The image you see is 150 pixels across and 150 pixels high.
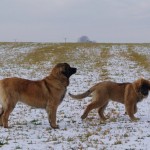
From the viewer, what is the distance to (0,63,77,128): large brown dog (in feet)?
30.2

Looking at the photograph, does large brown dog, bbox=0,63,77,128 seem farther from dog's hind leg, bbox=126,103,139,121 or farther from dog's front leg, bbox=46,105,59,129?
dog's hind leg, bbox=126,103,139,121

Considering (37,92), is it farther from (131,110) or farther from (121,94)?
(131,110)

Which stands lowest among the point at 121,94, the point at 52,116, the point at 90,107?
the point at 52,116

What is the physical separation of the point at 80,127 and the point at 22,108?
132 inches

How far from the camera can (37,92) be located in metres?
9.41

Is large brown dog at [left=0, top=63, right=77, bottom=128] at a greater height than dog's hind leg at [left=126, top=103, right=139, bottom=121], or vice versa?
large brown dog at [left=0, top=63, right=77, bottom=128]

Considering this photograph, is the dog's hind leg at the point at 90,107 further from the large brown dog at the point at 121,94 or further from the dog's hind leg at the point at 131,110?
the dog's hind leg at the point at 131,110

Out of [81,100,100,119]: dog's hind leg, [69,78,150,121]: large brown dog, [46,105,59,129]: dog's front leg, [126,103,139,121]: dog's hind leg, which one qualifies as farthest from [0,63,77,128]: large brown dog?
[126,103,139,121]: dog's hind leg

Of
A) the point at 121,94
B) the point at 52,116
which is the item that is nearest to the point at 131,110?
the point at 121,94

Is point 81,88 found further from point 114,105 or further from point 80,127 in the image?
point 80,127

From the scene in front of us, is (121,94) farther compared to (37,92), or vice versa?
(121,94)

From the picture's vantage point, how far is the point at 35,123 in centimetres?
988

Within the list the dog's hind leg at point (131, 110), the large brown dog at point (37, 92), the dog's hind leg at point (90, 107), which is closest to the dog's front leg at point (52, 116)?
the large brown dog at point (37, 92)

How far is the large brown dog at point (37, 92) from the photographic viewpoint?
362 inches
